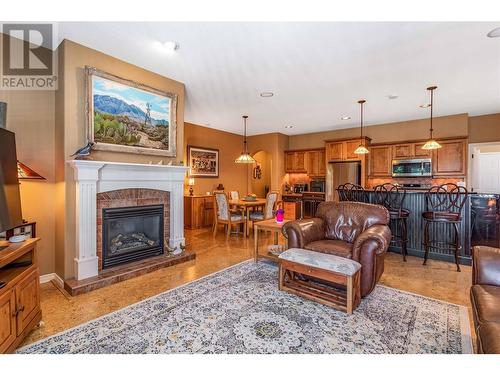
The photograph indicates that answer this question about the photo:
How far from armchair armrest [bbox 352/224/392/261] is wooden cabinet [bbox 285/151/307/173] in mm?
4767

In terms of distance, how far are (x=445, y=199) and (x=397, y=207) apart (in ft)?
2.15

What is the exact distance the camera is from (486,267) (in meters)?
1.77

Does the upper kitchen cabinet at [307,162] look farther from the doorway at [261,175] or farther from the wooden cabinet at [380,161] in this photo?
the wooden cabinet at [380,161]

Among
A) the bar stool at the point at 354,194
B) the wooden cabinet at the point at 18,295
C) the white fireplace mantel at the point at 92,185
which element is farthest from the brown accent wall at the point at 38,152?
the bar stool at the point at 354,194

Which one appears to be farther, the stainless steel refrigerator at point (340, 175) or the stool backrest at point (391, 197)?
the stainless steel refrigerator at point (340, 175)

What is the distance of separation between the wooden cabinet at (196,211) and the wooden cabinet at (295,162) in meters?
2.72

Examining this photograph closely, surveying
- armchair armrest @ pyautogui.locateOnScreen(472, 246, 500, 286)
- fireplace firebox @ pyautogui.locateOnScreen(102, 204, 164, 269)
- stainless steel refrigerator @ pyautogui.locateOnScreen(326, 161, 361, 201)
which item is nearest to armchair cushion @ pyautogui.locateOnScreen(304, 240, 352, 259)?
armchair armrest @ pyautogui.locateOnScreen(472, 246, 500, 286)

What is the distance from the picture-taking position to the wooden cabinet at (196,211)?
6.01 m

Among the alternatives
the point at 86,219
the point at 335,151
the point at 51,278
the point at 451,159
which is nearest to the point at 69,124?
the point at 86,219

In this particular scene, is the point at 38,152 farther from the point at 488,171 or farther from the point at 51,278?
the point at 488,171

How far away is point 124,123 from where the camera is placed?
310 cm

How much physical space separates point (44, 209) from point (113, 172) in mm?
869

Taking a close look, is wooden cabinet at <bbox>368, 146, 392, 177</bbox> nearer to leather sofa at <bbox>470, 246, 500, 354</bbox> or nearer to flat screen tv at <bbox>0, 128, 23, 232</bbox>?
leather sofa at <bbox>470, 246, 500, 354</bbox>
